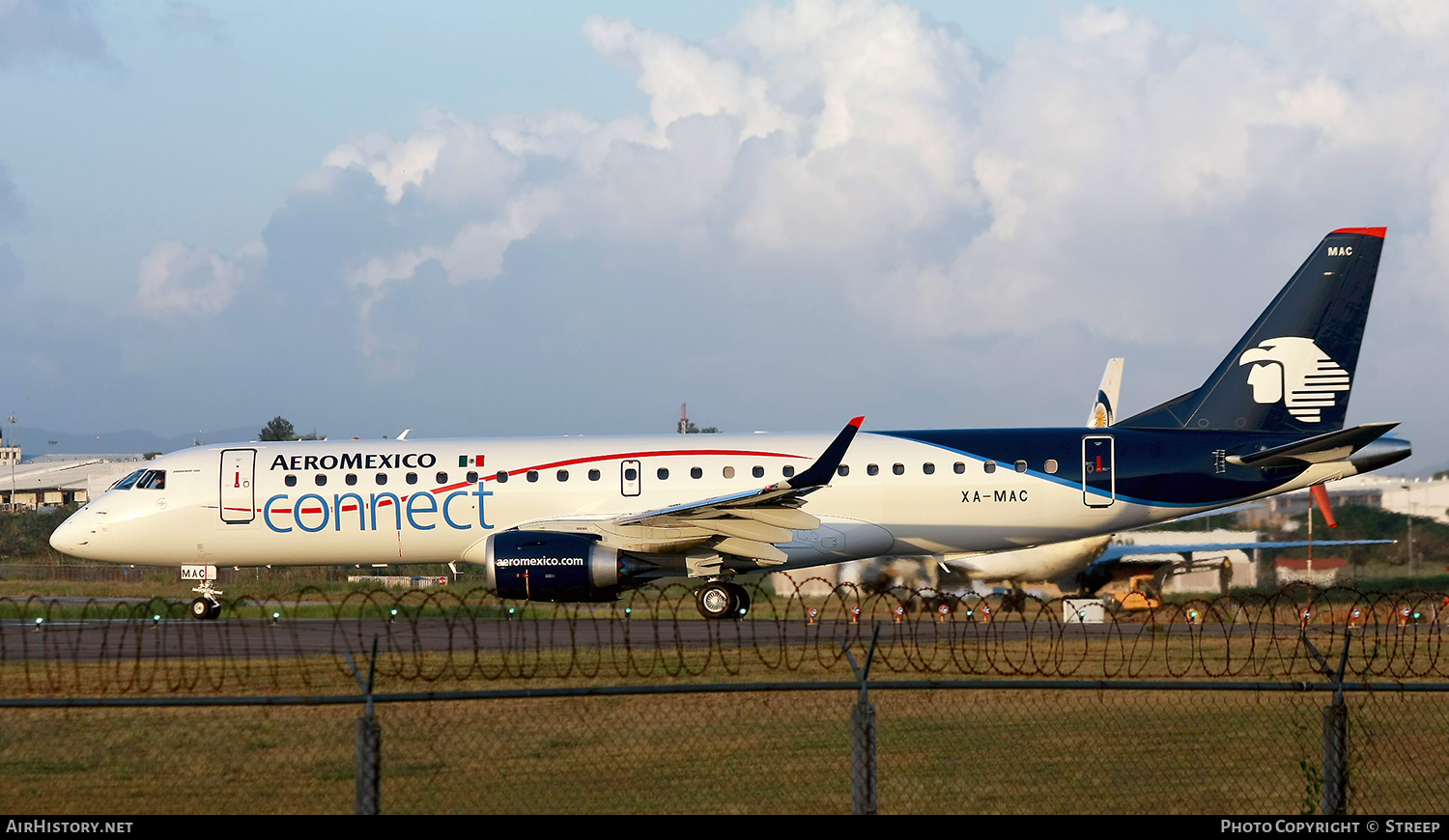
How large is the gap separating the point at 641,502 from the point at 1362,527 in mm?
18336

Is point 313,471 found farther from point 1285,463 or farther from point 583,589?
point 1285,463

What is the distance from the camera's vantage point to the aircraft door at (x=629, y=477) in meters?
24.2

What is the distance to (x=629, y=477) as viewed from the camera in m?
24.3

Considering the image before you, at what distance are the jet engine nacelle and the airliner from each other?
58 cm

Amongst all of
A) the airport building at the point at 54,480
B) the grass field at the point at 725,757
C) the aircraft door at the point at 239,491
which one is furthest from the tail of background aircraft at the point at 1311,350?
the airport building at the point at 54,480

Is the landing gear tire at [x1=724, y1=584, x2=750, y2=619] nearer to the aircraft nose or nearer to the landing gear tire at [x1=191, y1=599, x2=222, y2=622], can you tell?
the landing gear tire at [x1=191, y1=599, x2=222, y2=622]

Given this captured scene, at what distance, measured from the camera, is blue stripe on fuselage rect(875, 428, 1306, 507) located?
78.4 feet

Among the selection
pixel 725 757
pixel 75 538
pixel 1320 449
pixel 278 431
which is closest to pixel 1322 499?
pixel 1320 449

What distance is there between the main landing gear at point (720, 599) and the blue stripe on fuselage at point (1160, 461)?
175 inches

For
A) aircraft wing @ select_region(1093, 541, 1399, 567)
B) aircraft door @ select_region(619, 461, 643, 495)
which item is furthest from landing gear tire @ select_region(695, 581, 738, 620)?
aircraft wing @ select_region(1093, 541, 1399, 567)

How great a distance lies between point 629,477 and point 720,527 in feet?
7.23

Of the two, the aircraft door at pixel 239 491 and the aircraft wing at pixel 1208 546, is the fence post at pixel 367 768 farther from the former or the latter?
the aircraft wing at pixel 1208 546
